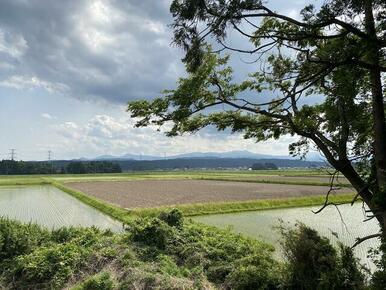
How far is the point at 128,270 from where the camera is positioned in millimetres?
9672

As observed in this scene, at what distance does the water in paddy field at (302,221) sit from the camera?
1634cm

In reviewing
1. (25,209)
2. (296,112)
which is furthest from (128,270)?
(25,209)

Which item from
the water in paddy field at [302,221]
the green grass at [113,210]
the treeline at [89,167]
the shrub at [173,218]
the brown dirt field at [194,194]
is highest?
the treeline at [89,167]

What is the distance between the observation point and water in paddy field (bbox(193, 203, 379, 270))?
16.3 m

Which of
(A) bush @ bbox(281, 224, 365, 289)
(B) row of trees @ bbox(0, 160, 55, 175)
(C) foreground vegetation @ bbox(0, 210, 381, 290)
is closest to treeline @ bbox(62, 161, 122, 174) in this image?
(B) row of trees @ bbox(0, 160, 55, 175)

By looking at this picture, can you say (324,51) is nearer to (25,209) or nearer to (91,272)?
(91,272)

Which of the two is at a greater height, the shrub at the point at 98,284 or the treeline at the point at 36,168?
the treeline at the point at 36,168

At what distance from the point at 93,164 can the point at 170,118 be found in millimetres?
123590

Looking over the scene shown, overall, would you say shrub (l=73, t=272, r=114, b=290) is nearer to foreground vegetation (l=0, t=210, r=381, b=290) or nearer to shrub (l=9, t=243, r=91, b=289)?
foreground vegetation (l=0, t=210, r=381, b=290)

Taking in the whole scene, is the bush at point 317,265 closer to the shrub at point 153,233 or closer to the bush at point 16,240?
the shrub at point 153,233

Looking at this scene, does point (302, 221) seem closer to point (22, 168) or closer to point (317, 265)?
point (317, 265)

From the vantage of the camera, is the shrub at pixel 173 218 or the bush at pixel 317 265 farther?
the shrub at pixel 173 218

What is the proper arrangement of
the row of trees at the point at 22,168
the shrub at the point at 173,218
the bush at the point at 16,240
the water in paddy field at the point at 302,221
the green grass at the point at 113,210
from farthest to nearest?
1. the row of trees at the point at 22,168
2. the green grass at the point at 113,210
3. the water in paddy field at the point at 302,221
4. the shrub at the point at 173,218
5. the bush at the point at 16,240

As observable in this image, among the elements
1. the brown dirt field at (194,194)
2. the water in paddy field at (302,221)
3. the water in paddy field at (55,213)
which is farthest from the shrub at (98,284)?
the brown dirt field at (194,194)
